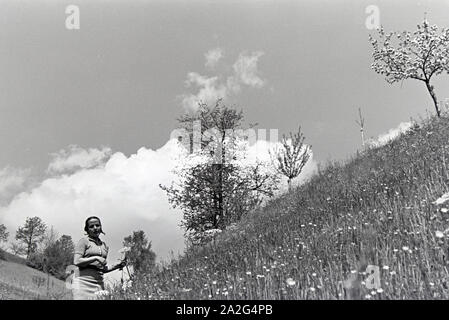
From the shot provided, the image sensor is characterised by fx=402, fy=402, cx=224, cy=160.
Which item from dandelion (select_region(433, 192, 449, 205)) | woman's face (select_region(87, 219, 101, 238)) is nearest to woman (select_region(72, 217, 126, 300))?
woman's face (select_region(87, 219, 101, 238))

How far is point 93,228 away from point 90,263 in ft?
1.72

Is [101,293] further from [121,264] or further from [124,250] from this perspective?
[124,250]

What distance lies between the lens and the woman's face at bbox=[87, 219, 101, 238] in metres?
6.13

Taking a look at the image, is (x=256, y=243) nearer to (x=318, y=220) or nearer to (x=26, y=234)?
(x=318, y=220)

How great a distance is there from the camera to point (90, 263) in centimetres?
592

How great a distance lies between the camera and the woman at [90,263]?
584 cm

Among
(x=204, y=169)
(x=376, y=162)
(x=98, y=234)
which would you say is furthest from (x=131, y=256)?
(x=204, y=169)

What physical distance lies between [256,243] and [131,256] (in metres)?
2.05

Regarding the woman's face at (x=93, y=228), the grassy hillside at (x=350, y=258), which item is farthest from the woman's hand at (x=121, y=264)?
the woman's face at (x=93, y=228)

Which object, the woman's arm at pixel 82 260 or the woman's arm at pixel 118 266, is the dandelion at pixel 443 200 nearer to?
the woman's arm at pixel 118 266

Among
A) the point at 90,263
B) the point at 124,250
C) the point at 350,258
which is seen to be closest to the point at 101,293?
the point at 90,263
